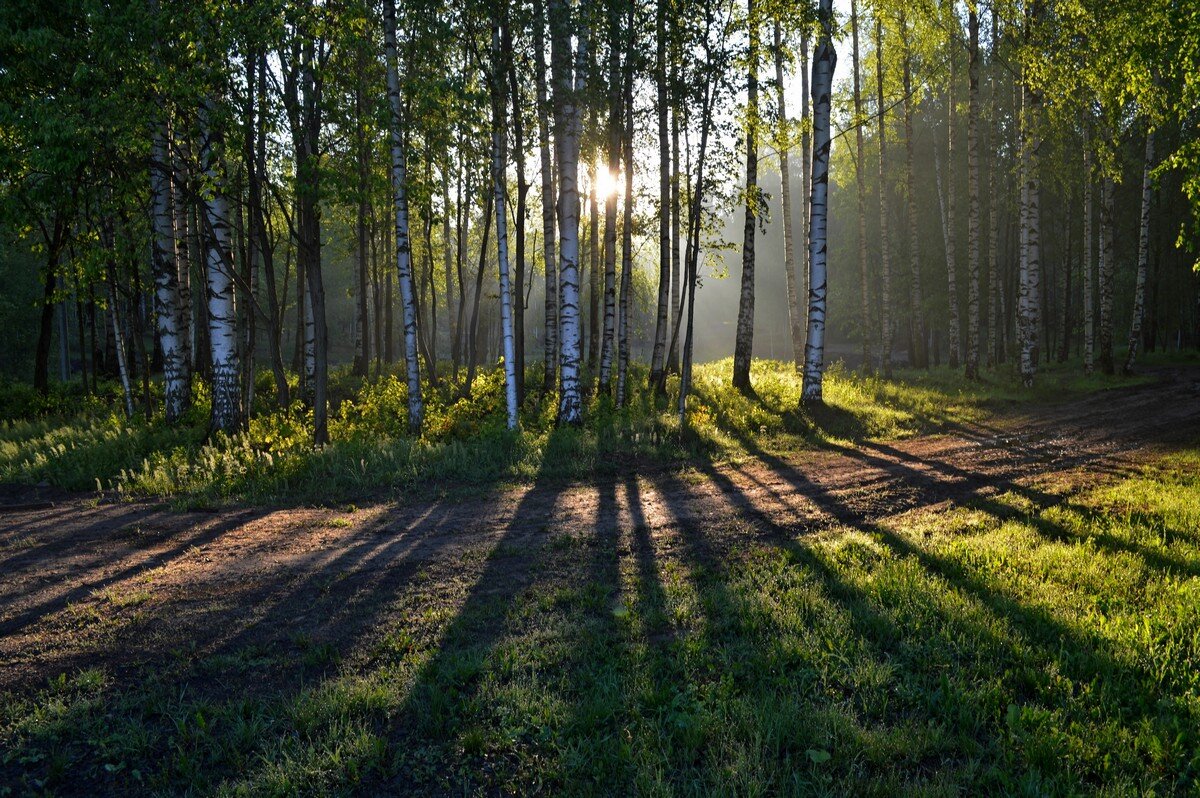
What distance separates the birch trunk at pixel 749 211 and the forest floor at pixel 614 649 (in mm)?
9678

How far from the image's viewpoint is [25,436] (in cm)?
1543

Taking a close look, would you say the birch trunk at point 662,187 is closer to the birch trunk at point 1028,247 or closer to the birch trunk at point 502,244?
the birch trunk at point 502,244

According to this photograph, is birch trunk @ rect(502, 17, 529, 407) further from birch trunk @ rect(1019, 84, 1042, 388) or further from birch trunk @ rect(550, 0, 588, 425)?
birch trunk @ rect(1019, 84, 1042, 388)

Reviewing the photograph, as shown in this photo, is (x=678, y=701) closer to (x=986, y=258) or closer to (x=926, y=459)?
(x=926, y=459)

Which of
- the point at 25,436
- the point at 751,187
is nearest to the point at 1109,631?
the point at 751,187

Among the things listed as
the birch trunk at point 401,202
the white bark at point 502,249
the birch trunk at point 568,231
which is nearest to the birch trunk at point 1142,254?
the birch trunk at point 568,231

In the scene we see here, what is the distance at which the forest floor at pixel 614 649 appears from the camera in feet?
11.5

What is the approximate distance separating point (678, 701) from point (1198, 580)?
4858mm

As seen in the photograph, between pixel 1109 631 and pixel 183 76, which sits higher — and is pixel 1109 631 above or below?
below

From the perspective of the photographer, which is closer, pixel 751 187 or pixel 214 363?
pixel 214 363

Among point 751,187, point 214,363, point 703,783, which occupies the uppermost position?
point 751,187

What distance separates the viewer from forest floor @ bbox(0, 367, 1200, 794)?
11.5ft

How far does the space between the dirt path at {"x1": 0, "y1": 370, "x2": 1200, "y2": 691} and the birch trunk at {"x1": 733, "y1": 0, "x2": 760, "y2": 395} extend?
6248mm

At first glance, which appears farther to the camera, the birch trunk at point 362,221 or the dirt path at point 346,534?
the birch trunk at point 362,221
